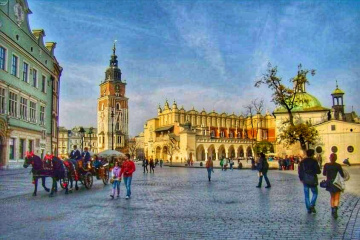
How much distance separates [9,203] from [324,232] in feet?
33.1

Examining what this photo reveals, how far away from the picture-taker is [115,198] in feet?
46.0

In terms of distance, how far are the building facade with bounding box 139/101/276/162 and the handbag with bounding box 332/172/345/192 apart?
198 feet

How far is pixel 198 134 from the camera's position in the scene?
87.7m

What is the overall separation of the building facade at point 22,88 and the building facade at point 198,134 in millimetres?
37651

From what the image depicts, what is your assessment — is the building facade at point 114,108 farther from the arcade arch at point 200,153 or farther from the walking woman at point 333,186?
the walking woman at point 333,186

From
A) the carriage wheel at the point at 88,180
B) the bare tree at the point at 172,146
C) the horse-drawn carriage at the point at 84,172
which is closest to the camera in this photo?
the horse-drawn carriage at the point at 84,172

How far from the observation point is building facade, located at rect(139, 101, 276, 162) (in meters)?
83.0

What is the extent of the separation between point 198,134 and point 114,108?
55111 millimetres

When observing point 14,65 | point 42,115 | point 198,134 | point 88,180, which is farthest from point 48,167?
point 198,134

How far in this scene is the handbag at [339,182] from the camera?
31.6 ft

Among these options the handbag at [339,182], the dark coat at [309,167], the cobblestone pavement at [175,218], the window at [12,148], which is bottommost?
the cobblestone pavement at [175,218]

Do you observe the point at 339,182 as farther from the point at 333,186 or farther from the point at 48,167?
the point at 48,167

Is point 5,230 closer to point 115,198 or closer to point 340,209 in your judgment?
point 115,198

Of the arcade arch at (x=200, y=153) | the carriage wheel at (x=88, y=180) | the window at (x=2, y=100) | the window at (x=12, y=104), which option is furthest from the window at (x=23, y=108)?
the arcade arch at (x=200, y=153)
